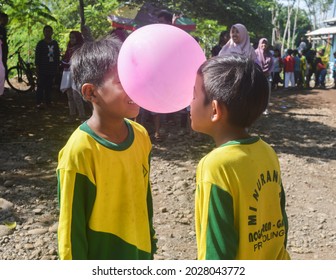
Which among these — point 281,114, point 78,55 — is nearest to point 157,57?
point 78,55

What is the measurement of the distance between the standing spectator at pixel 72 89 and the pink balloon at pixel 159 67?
215 inches

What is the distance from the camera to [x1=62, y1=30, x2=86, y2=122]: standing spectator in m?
7.03

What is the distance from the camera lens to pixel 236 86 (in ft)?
4.61

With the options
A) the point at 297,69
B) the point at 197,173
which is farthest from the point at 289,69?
the point at 197,173

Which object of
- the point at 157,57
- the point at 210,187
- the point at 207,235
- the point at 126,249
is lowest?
the point at 126,249

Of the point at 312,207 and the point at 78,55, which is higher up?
the point at 78,55

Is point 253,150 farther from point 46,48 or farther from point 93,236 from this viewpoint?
point 46,48

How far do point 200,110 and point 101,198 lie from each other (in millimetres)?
530

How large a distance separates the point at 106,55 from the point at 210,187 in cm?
72

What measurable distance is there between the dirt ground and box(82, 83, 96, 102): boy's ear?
71.7 inches

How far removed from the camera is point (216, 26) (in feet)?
50.2

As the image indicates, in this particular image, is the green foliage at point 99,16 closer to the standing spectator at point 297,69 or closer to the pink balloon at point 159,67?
the standing spectator at point 297,69

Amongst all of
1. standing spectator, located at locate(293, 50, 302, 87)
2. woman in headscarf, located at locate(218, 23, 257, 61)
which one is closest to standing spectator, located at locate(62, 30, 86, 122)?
woman in headscarf, located at locate(218, 23, 257, 61)

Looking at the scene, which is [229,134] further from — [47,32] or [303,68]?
[303,68]
